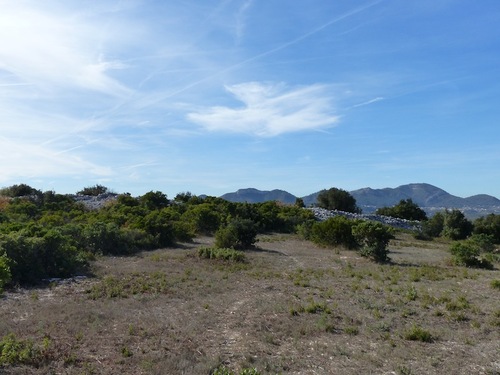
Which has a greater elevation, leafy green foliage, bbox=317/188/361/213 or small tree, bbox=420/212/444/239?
leafy green foliage, bbox=317/188/361/213

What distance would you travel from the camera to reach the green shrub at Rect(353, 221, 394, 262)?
767 inches

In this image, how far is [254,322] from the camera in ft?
31.6

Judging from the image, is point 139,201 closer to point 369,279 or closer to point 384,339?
point 369,279

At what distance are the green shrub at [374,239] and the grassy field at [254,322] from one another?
2.75 metres

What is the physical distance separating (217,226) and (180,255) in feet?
30.8

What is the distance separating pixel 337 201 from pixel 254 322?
44593 mm

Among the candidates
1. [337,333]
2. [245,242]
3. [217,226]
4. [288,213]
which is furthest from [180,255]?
[288,213]

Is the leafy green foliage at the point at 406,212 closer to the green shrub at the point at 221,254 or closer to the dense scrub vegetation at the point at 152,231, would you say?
the dense scrub vegetation at the point at 152,231

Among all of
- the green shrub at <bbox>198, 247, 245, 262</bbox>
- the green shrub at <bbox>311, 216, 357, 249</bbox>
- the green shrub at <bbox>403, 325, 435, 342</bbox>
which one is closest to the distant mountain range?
the green shrub at <bbox>311, 216, 357, 249</bbox>

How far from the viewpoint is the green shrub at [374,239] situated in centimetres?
1948

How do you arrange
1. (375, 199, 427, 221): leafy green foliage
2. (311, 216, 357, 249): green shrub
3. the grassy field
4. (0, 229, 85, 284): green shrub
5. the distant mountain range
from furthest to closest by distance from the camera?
the distant mountain range < (375, 199, 427, 221): leafy green foliage < (311, 216, 357, 249): green shrub < (0, 229, 85, 284): green shrub < the grassy field

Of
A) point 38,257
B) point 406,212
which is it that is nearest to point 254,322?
point 38,257

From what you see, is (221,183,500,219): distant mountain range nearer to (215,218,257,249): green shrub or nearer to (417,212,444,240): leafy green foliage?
(417,212,444,240): leafy green foliage

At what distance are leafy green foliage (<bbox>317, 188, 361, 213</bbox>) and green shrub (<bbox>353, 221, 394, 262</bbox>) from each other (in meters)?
31.6
